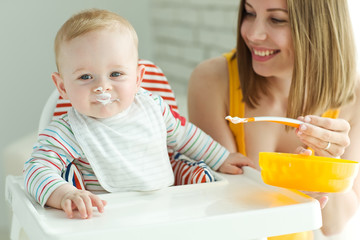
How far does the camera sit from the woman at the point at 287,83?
122cm

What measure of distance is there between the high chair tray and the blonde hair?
0.89 ft

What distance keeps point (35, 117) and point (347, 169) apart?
1971mm

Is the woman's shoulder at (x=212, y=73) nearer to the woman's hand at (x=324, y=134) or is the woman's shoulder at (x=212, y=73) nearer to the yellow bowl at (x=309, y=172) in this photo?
the woman's hand at (x=324, y=134)

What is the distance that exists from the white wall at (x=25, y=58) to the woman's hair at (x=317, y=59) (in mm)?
1408

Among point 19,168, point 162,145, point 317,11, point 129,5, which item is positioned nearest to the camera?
point 162,145

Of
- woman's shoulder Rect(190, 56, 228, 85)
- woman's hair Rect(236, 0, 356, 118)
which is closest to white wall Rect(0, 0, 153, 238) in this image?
woman's shoulder Rect(190, 56, 228, 85)

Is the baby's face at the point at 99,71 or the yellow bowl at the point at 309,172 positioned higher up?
the baby's face at the point at 99,71

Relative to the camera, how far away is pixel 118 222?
77 centimetres

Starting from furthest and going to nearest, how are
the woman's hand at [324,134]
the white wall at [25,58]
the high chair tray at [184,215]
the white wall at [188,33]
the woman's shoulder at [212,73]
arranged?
the white wall at [25,58] → the white wall at [188,33] → the woman's shoulder at [212,73] → the woman's hand at [324,134] → the high chair tray at [184,215]

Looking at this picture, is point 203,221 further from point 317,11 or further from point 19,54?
point 19,54

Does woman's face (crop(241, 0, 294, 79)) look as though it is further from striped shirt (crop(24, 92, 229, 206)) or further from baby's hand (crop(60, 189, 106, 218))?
baby's hand (crop(60, 189, 106, 218))

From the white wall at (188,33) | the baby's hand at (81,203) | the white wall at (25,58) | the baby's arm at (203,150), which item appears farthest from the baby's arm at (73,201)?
the white wall at (25,58)

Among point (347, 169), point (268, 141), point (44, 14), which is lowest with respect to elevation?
point (268, 141)

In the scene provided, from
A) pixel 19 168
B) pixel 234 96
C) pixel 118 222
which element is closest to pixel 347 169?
pixel 118 222
